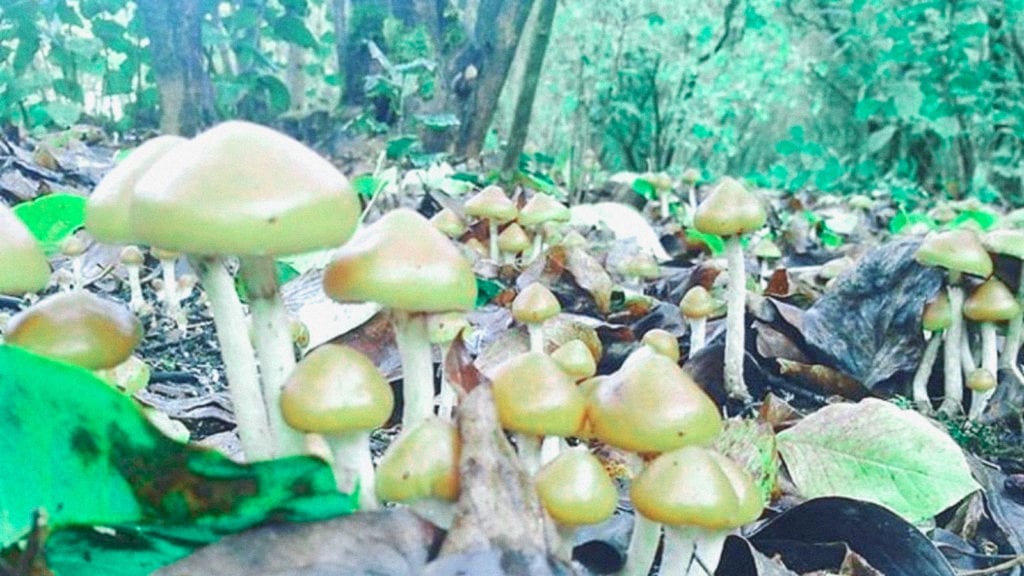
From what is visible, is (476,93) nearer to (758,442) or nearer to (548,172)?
(548,172)

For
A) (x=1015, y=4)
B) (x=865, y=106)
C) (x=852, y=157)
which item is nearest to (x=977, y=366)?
(x=1015, y=4)

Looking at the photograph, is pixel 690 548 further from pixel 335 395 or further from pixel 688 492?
pixel 335 395

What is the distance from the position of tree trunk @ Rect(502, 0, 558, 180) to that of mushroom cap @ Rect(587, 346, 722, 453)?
15.7 ft

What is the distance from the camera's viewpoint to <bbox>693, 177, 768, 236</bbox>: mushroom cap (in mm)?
2320

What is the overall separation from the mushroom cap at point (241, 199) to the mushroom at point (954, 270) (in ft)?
5.57

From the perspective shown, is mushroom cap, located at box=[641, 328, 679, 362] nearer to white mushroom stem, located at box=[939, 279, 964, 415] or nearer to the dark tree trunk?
white mushroom stem, located at box=[939, 279, 964, 415]

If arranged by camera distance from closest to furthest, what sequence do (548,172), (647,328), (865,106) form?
(647,328)
(548,172)
(865,106)

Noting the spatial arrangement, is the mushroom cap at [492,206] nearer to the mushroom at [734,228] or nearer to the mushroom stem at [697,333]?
the mushroom stem at [697,333]

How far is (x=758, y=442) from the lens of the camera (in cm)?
190

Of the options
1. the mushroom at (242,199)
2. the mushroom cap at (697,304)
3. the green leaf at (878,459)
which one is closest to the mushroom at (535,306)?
the mushroom cap at (697,304)

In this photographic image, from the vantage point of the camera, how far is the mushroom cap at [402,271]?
132 centimetres

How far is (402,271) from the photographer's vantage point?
133cm

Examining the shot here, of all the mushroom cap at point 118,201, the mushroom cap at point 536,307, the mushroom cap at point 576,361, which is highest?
the mushroom cap at point 118,201

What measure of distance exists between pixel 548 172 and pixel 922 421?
24.1 feet
